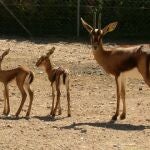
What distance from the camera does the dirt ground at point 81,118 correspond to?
10.5m

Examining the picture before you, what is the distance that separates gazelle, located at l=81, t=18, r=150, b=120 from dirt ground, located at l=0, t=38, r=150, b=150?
78 cm

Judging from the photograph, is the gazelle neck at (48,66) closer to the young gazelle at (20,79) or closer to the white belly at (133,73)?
the young gazelle at (20,79)

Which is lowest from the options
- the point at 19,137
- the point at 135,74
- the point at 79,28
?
the point at 19,137

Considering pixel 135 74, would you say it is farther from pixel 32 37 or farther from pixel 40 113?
pixel 32 37

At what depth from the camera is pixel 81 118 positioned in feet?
43.5

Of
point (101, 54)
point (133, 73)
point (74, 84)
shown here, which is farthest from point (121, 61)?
point (74, 84)

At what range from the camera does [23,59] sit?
21.3 m

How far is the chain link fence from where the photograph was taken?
28156mm

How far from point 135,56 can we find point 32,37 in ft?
51.3

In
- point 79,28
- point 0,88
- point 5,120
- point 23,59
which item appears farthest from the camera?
point 79,28

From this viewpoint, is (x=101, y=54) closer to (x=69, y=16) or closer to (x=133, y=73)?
(x=133, y=73)

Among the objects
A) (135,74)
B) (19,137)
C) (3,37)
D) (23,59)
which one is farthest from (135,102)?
(3,37)

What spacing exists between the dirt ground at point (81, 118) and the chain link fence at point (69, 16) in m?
6.92

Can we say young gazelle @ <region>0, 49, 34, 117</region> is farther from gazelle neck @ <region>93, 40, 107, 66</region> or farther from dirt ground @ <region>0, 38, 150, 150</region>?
gazelle neck @ <region>93, 40, 107, 66</region>
